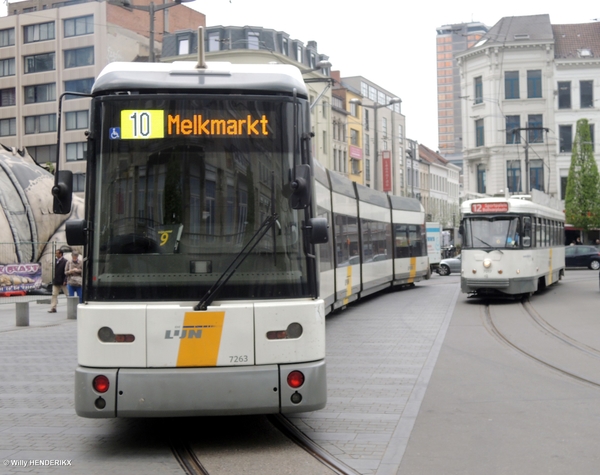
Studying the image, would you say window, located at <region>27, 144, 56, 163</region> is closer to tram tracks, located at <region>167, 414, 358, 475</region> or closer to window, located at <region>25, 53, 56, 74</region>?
window, located at <region>25, 53, 56, 74</region>

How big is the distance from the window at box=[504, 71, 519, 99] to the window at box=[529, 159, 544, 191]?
5594mm

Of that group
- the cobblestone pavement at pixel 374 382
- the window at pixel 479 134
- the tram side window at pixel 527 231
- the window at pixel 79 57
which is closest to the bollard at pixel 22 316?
the cobblestone pavement at pixel 374 382

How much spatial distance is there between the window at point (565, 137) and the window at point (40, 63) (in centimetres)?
4045

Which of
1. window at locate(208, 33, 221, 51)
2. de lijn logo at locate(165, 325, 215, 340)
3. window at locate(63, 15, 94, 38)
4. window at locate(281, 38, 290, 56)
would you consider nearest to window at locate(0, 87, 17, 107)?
window at locate(63, 15, 94, 38)

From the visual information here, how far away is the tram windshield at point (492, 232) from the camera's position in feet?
73.9

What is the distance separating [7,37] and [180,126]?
66.5 meters

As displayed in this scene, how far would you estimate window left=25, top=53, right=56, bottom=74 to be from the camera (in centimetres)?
6588

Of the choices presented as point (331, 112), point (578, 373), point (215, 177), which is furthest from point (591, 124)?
point (215, 177)

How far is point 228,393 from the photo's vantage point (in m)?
6.79

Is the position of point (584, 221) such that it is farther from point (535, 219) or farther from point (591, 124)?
point (535, 219)

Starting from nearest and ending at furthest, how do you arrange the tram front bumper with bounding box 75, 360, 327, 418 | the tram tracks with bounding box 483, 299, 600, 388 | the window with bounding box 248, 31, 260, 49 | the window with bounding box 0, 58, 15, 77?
the tram front bumper with bounding box 75, 360, 327, 418, the tram tracks with bounding box 483, 299, 600, 388, the window with bounding box 248, 31, 260, 49, the window with bounding box 0, 58, 15, 77

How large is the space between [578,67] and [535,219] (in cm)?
4751

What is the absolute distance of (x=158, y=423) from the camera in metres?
8.27

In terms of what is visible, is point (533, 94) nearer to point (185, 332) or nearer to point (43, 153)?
point (43, 153)
